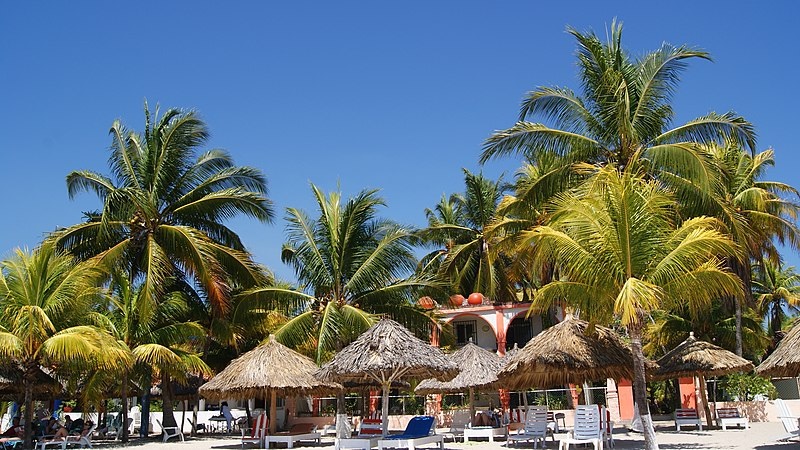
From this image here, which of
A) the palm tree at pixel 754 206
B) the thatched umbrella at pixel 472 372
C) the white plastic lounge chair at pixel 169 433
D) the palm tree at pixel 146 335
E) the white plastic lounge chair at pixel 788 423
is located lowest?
the white plastic lounge chair at pixel 169 433

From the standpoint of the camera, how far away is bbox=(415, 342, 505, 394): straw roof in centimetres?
1866

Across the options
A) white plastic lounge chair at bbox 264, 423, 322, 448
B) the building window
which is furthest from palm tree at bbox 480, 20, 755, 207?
the building window

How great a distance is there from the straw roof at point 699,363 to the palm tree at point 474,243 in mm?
10211

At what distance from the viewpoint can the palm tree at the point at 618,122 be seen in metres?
16.7

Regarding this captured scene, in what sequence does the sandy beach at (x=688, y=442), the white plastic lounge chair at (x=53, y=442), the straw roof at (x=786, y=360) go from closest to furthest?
the straw roof at (x=786, y=360) → the sandy beach at (x=688, y=442) → the white plastic lounge chair at (x=53, y=442)

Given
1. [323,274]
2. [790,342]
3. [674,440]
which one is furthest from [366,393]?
[790,342]

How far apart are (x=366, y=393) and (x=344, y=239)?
7.14m

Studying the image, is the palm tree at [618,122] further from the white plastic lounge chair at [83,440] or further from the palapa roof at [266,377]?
the white plastic lounge chair at [83,440]

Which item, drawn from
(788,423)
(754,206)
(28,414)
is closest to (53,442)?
(28,414)

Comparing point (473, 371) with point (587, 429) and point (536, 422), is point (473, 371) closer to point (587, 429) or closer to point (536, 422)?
point (536, 422)

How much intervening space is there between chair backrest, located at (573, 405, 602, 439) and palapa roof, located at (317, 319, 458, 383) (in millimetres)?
2486

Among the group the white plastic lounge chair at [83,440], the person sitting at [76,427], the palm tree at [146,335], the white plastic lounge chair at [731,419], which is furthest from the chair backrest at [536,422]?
the person sitting at [76,427]

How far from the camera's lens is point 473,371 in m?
19.0

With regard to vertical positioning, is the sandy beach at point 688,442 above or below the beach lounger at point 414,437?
below
